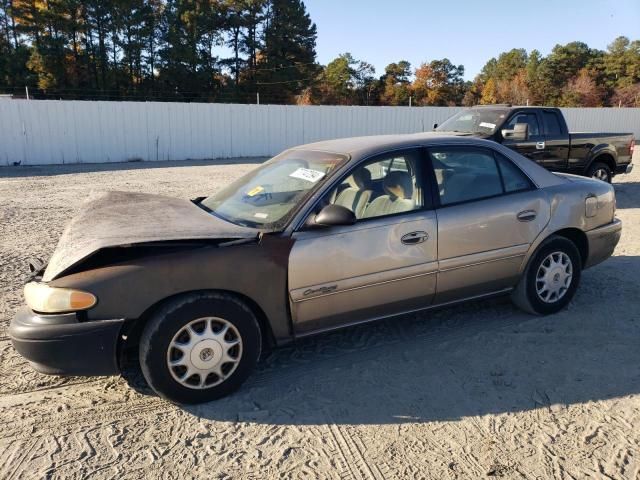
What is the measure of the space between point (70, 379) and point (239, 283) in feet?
4.69

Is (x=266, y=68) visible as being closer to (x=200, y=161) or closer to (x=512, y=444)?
(x=200, y=161)

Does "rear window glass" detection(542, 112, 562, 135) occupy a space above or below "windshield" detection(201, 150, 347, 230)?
above

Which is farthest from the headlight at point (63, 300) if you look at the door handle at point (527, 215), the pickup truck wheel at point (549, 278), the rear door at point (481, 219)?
the pickup truck wheel at point (549, 278)

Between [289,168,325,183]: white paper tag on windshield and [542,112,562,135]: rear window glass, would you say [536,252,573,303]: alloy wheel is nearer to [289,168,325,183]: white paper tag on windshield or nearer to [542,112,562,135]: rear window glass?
[289,168,325,183]: white paper tag on windshield

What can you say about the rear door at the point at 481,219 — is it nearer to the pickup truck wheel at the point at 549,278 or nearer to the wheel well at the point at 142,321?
the pickup truck wheel at the point at 549,278

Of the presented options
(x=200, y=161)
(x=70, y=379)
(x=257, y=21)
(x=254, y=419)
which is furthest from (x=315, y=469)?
(x=257, y=21)

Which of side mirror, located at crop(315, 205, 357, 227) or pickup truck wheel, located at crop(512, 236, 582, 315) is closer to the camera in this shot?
side mirror, located at crop(315, 205, 357, 227)

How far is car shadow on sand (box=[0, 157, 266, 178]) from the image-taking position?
51.0ft

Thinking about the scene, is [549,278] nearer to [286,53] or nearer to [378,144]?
[378,144]

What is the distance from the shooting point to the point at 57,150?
18359 mm

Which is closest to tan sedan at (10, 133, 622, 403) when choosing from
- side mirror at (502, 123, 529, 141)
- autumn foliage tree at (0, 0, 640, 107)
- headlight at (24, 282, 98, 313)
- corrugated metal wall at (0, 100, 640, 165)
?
headlight at (24, 282, 98, 313)

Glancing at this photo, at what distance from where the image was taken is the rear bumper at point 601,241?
475 cm

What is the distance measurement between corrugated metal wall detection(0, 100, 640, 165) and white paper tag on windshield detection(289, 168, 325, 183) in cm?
1709

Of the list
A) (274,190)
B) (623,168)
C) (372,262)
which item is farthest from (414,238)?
(623,168)
